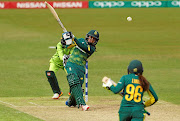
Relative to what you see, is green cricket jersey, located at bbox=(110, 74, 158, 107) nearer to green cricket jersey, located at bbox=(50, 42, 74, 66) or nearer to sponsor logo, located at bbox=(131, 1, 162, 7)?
green cricket jersey, located at bbox=(50, 42, 74, 66)

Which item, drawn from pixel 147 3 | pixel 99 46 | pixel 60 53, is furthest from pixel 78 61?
pixel 147 3

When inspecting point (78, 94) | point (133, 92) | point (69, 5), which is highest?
point (69, 5)

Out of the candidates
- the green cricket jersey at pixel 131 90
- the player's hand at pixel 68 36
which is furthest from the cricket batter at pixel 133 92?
the player's hand at pixel 68 36

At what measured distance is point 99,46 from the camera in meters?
28.8

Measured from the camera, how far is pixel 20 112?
11.7 m

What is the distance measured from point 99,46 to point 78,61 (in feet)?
54.6

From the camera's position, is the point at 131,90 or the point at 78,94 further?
the point at 78,94

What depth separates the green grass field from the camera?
17344 mm

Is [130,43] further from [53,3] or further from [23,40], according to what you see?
[53,3]

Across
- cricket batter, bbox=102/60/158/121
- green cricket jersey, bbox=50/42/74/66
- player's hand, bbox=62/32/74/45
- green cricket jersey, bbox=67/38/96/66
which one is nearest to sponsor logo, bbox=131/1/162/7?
green cricket jersey, bbox=50/42/74/66

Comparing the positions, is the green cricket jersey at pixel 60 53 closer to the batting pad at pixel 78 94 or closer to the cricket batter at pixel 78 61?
the cricket batter at pixel 78 61

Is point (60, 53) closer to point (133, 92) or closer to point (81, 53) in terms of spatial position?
point (81, 53)

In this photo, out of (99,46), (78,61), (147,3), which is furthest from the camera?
(147,3)

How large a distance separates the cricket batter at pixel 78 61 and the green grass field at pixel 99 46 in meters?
1.57
